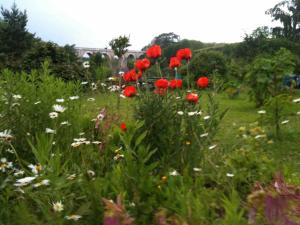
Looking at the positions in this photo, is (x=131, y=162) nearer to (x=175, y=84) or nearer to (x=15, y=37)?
(x=175, y=84)

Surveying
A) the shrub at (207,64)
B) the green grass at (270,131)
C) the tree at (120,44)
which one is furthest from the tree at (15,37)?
the tree at (120,44)

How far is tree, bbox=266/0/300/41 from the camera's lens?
4009 centimetres

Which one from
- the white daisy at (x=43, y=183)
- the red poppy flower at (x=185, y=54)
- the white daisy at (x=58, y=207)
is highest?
the red poppy flower at (x=185, y=54)

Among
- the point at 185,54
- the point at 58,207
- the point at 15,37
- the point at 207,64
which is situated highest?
the point at 15,37

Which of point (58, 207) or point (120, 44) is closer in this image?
point (58, 207)

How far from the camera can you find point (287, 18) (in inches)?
1594

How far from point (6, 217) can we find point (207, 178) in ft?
4.50

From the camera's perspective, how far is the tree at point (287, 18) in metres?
40.1

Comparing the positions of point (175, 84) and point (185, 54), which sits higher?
point (185, 54)

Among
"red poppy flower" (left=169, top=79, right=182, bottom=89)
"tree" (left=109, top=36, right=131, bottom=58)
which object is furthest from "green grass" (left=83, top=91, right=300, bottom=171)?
"tree" (left=109, top=36, right=131, bottom=58)

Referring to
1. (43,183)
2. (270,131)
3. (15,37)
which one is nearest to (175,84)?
(43,183)

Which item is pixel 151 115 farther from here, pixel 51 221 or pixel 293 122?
pixel 293 122

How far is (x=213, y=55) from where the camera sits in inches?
840

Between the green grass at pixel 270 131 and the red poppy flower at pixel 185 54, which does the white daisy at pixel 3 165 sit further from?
the red poppy flower at pixel 185 54
